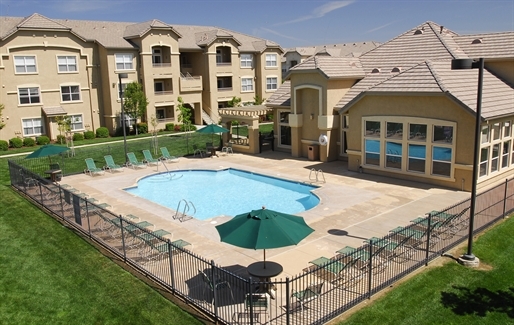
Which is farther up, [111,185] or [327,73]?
[327,73]

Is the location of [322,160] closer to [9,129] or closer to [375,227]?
[375,227]

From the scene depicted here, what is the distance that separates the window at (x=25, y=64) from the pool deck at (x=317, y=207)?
19294mm

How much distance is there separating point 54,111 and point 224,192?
25.4 m

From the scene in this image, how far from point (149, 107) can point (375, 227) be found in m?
35.7

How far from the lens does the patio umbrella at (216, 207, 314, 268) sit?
1016 cm

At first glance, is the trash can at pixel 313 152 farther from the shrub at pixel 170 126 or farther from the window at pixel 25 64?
the window at pixel 25 64

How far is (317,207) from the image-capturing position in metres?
19.0

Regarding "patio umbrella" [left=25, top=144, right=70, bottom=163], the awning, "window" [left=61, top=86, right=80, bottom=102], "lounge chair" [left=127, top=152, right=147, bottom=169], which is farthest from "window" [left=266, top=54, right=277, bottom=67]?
"patio umbrella" [left=25, top=144, right=70, bottom=163]

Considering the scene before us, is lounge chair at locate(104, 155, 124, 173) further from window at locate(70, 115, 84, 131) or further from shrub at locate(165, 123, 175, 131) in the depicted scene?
shrub at locate(165, 123, 175, 131)

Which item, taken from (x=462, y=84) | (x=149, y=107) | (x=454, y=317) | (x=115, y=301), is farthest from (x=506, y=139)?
(x=149, y=107)

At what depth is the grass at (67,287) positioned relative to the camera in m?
10.9

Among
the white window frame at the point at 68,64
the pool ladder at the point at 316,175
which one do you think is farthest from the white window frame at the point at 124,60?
the pool ladder at the point at 316,175

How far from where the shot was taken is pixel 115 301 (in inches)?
454

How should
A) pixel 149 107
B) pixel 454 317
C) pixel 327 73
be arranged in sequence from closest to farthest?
pixel 454 317 < pixel 327 73 < pixel 149 107
